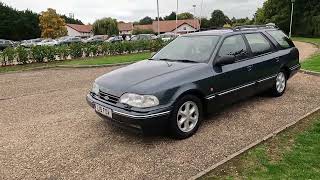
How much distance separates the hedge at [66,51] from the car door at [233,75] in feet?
40.6

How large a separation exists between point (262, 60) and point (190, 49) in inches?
62.8

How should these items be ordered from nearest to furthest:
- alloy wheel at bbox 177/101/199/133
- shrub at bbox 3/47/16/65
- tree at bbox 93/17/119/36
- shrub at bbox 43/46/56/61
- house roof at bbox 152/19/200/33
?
alloy wheel at bbox 177/101/199/133
shrub at bbox 3/47/16/65
shrub at bbox 43/46/56/61
tree at bbox 93/17/119/36
house roof at bbox 152/19/200/33

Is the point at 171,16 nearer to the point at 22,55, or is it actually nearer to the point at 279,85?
the point at 22,55

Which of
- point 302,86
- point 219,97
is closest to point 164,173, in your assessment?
point 219,97

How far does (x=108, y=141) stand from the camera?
5.19m

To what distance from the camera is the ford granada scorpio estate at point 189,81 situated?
15.6ft

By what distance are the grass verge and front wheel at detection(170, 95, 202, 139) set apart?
3.25 feet

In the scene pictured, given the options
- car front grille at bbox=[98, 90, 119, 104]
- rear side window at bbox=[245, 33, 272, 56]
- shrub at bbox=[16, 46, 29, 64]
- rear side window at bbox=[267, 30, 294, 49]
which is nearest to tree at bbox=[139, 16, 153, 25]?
shrub at bbox=[16, 46, 29, 64]

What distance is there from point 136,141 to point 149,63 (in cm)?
153

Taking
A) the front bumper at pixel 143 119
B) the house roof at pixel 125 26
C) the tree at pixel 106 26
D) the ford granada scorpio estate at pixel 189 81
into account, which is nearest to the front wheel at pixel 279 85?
the ford granada scorpio estate at pixel 189 81

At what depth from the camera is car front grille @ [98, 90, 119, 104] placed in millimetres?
4964

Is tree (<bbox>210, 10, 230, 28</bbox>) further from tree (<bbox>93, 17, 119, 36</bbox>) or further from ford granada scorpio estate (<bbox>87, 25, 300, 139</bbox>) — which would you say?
ford granada scorpio estate (<bbox>87, 25, 300, 139</bbox>)

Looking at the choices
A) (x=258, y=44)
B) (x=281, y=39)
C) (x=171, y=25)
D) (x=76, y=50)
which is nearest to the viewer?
(x=258, y=44)

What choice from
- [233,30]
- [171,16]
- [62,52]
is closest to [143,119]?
[233,30]
